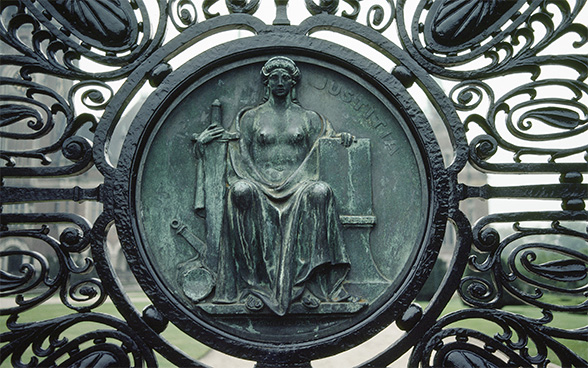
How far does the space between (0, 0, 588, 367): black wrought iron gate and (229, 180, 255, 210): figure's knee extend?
0.04 meters

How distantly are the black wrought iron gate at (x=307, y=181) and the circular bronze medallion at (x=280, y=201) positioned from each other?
0.05 feet

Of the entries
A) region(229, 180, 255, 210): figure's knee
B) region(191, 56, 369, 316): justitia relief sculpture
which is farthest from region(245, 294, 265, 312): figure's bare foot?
region(229, 180, 255, 210): figure's knee

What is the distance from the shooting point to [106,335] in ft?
11.4

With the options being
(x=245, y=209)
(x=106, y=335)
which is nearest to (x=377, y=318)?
(x=245, y=209)

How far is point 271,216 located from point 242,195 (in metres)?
0.25

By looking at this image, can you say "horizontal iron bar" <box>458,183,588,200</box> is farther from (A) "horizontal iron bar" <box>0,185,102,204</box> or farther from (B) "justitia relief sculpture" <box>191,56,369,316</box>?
(A) "horizontal iron bar" <box>0,185,102,204</box>

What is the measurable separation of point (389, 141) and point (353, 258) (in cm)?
89

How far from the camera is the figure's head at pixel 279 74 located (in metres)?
3.66

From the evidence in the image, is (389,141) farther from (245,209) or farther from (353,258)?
(245,209)

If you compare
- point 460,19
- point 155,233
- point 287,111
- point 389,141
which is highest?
point 460,19

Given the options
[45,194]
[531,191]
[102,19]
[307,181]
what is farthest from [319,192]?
[102,19]

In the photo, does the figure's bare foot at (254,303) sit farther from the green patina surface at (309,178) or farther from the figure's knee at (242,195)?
the figure's knee at (242,195)

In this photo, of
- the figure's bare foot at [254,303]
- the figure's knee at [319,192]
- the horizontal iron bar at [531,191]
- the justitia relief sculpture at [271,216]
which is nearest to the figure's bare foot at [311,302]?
the justitia relief sculpture at [271,216]

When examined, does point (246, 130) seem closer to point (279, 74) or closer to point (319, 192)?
point (279, 74)
